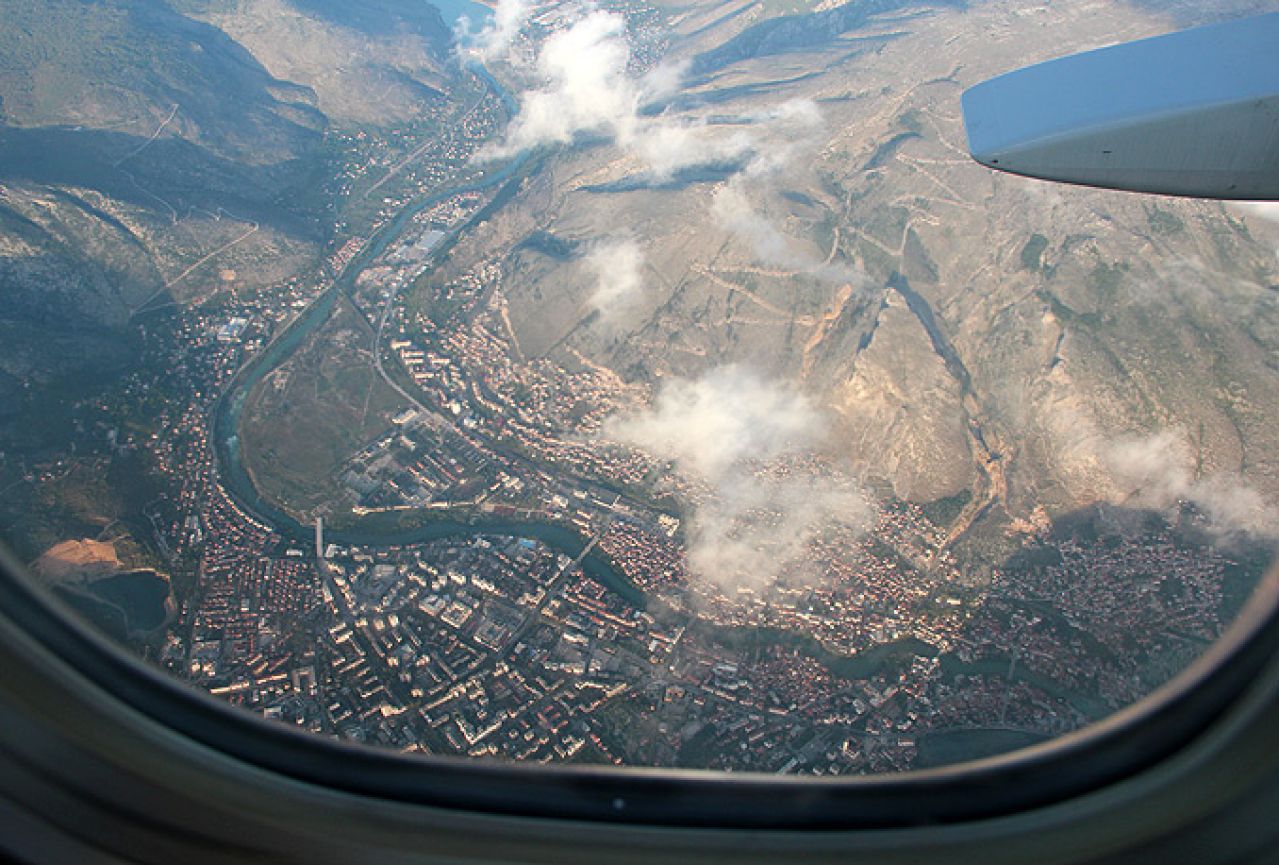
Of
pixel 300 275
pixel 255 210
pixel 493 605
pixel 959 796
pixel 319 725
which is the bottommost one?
pixel 493 605

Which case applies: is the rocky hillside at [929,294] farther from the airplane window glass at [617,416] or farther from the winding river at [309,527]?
the winding river at [309,527]

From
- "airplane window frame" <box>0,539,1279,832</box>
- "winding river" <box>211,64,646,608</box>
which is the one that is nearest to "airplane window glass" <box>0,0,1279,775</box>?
"winding river" <box>211,64,646,608</box>

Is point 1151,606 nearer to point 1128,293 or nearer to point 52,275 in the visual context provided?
point 1128,293

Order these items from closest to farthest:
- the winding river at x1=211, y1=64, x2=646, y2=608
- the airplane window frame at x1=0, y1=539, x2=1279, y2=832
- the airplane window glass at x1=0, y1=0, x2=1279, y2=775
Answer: the airplane window frame at x1=0, y1=539, x2=1279, y2=832 → the airplane window glass at x1=0, y1=0, x2=1279, y2=775 → the winding river at x1=211, y1=64, x2=646, y2=608

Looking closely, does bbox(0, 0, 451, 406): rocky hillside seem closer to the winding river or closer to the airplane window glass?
the airplane window glass

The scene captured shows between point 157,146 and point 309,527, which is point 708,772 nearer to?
point 309,527

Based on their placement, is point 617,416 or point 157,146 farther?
point 157,146

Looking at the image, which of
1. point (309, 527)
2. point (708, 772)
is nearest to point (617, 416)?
point (309, 527)

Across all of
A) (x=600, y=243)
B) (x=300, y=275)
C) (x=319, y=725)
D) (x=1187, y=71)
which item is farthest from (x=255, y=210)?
(x=1187, y=71)
